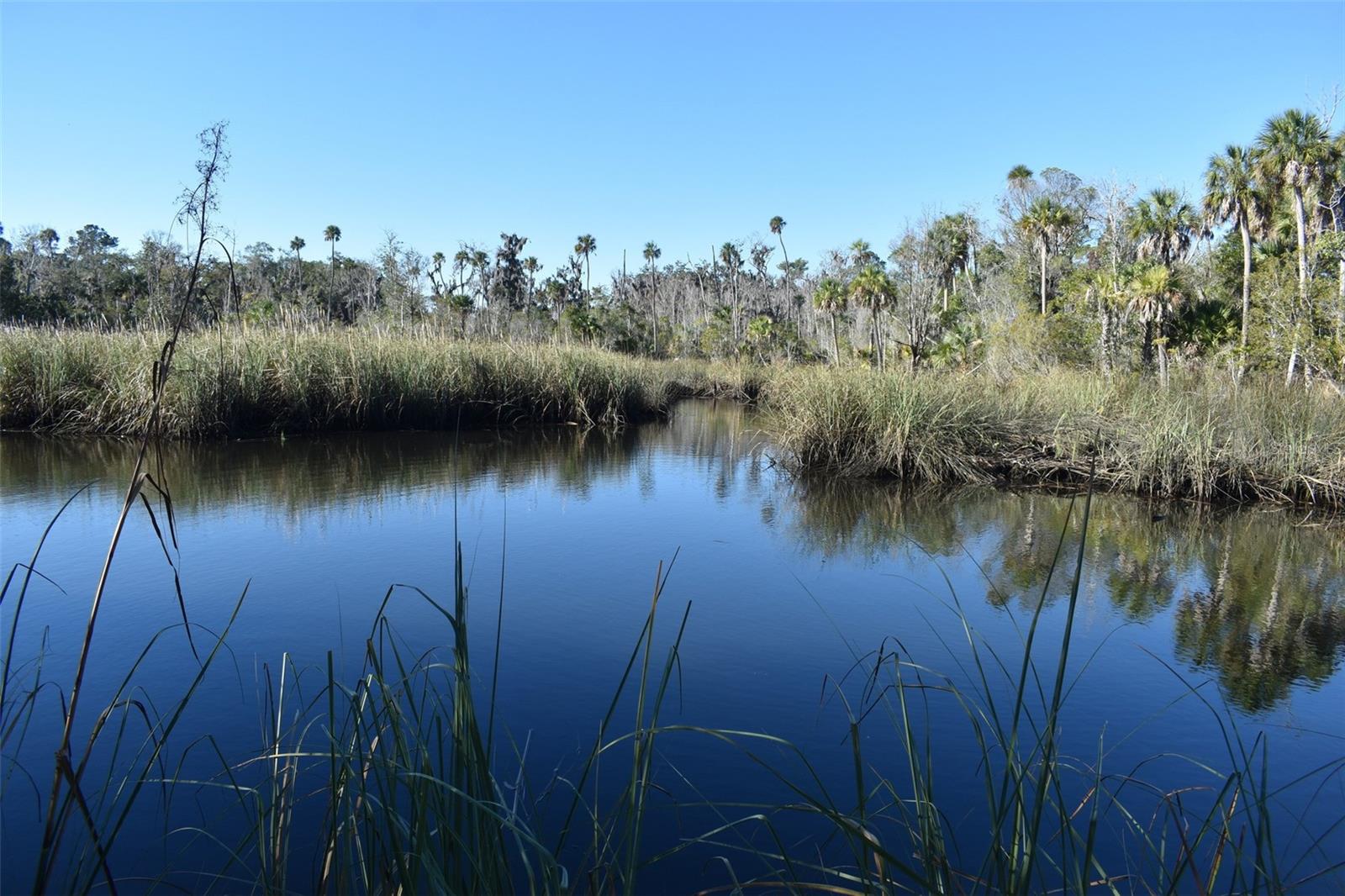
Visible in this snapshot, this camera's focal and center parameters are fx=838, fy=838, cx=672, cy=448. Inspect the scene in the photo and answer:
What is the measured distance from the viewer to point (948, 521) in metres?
7.37

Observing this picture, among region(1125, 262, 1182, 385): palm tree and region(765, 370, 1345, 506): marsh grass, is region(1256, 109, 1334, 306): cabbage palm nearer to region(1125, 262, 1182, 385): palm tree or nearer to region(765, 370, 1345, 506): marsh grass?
region(1125, 262, 1182, 385): palm tree

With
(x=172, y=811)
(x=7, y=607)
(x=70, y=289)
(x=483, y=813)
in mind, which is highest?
(x=70, y=289)

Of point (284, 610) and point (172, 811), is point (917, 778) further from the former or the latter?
point (284, 610)

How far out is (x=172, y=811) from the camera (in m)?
2.62

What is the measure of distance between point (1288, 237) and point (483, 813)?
3391 centimetres

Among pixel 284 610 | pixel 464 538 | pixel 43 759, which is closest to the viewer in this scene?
pixel 43 759

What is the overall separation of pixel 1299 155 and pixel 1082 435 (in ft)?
70.0

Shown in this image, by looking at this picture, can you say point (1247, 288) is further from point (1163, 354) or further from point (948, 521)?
point (948, 521)

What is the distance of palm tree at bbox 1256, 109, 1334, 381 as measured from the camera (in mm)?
23562

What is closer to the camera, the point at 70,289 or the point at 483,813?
the point at 483,813

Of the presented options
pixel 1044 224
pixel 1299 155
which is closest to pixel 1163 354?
pixel 1299 155

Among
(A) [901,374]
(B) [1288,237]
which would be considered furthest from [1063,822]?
(B) [1288,237]

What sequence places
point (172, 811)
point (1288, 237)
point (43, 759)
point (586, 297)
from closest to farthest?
point (172, 811), point (43, 759), point (1288, 237), point (586, 297)

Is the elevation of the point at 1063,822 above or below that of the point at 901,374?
below
